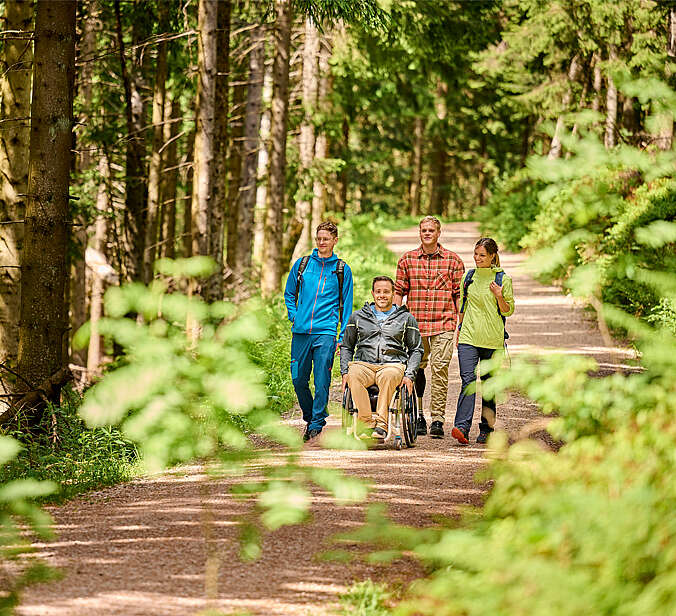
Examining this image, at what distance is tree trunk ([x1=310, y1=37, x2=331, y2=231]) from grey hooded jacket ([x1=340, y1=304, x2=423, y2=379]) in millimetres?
12200

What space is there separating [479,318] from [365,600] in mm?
4392

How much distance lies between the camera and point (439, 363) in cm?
899

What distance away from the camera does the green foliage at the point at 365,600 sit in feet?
14.9

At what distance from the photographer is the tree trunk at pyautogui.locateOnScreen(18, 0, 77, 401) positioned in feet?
28.3

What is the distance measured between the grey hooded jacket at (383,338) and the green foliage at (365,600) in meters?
3.88

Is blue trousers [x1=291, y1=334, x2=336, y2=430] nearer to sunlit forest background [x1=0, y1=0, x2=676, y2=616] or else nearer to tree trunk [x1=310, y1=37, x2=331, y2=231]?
sunlit forest background [x1=0, y1=0, x2=676, y2=616]

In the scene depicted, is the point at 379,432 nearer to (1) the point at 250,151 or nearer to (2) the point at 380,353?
(2) the point at 380,353

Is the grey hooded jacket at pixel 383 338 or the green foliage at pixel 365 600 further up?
the grey hooded jacket at pixel 383 338

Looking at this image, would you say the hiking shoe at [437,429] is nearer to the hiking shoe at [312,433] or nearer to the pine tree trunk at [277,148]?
the hiking shoe at [312,433]

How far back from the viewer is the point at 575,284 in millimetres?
4508

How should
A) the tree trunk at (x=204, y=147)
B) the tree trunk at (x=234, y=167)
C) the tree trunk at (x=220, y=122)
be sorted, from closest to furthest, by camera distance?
the tree trunk at (x=204, y=147) < the tree trunk at (x=220, y=122) < the tree trunk at (x=234, y=167)

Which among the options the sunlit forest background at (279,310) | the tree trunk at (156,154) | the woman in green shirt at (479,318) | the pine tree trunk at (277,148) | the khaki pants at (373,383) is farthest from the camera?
the pine tree trunk at (277,148)

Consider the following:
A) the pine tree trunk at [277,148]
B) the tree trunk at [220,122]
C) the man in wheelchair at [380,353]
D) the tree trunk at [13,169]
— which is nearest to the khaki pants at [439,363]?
the man in wheelchair at [380,353]

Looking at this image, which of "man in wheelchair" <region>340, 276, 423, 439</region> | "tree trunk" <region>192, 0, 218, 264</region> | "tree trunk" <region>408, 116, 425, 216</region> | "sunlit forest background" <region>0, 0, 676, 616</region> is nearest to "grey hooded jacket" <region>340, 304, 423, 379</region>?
"man in wheelchair" <region>340, 276, 423, 439</region>
